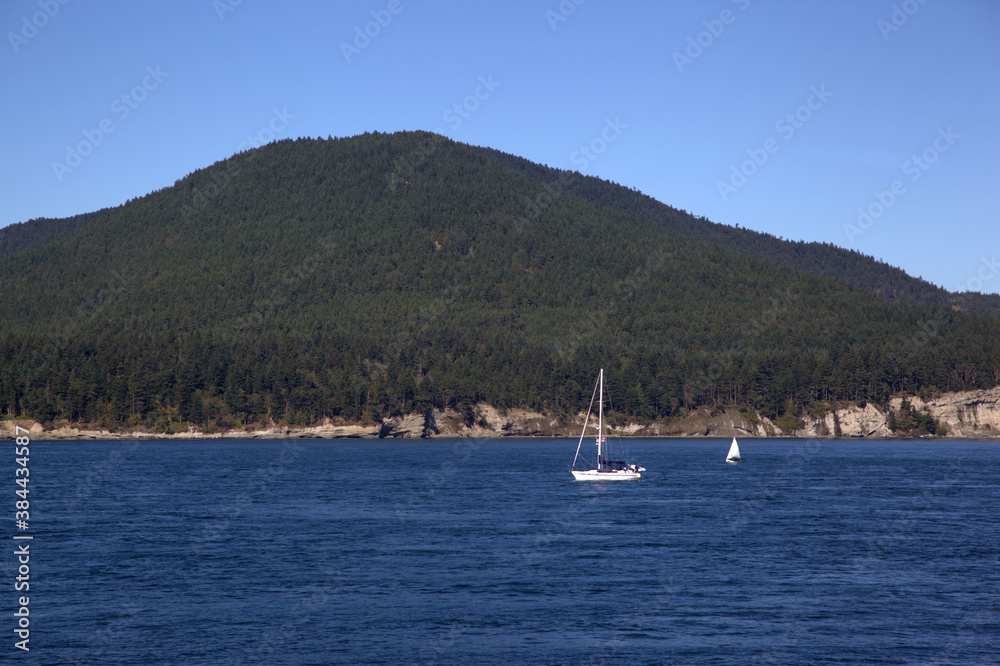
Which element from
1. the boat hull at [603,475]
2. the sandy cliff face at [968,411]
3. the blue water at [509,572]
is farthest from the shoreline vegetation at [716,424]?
the blue water at [509,572]

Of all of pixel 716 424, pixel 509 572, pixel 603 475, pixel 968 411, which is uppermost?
pixel 968 411

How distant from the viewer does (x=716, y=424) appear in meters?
198

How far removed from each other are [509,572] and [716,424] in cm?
16131

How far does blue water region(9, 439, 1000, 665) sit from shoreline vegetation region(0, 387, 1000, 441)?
320 ft

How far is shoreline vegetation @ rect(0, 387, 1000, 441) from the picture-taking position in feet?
603

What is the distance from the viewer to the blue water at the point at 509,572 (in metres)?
32.2

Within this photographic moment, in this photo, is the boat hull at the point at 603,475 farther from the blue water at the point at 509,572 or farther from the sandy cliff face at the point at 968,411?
the sandy cliff face at the point at 968,411

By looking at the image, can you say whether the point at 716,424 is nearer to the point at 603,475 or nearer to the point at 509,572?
the point at 603,475

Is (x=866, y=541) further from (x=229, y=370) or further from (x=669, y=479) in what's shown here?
(x=229, y=370)

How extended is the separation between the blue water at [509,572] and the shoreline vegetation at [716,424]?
9752 centimetres

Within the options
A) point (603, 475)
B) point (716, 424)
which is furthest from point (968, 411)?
point (603, 475)

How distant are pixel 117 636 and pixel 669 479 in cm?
6643

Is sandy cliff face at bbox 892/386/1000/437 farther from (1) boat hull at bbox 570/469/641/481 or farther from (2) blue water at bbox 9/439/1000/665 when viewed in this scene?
(1) boat hull at bbox 570/469/641/481

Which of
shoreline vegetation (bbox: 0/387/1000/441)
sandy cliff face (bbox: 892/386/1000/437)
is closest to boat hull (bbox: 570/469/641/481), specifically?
shoreline vegetation (bbox: 0/387/1000/441)
